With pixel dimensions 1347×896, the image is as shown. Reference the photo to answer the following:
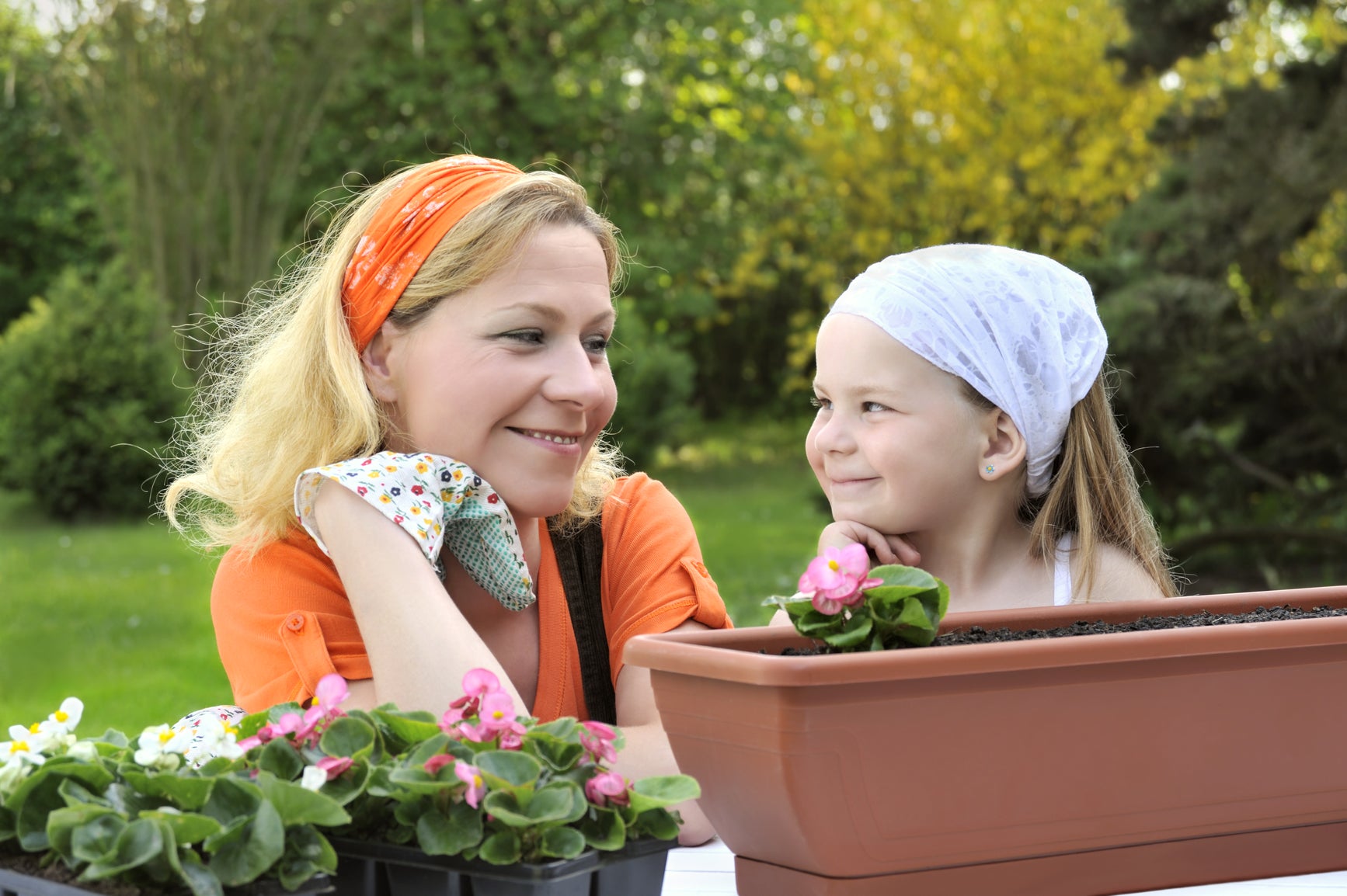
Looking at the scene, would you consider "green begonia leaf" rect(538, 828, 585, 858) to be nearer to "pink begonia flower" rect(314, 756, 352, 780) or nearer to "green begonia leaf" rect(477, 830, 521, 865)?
"green begonia leaf" rect(477, 830, 521, 865)

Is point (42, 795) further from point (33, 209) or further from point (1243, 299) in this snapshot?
point (33, 209)

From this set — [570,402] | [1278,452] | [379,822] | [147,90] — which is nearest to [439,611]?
[570,402]

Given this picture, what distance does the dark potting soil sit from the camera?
1279 mm

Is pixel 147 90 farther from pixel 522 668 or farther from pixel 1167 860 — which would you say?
pixel 1167 860

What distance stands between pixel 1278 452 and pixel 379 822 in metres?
7.85

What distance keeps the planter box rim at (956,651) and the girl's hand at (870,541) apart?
22.4 inches

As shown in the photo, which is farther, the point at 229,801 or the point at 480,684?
the point at 480,684

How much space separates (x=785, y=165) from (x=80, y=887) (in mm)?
16545

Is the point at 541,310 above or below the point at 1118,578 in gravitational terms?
above

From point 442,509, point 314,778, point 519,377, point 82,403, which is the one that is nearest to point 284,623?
point 442,509

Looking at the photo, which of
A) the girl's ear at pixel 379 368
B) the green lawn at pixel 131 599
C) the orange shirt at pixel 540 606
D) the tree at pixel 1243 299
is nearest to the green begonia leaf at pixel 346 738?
the orange shirt at pixel 540 606

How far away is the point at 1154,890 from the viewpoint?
1.27 m

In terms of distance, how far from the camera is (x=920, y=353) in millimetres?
1928

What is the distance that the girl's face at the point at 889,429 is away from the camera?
76.4 inches
